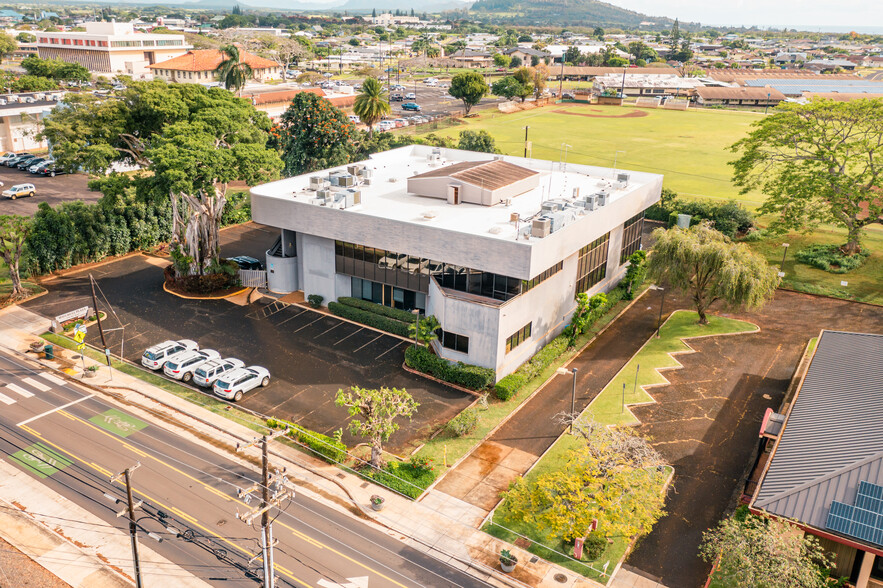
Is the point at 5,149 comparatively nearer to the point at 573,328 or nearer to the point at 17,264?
the point at 17,264

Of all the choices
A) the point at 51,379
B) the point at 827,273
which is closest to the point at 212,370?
the point at 51,379

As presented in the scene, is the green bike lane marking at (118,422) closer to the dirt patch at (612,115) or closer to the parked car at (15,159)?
the parked car at (15,159)

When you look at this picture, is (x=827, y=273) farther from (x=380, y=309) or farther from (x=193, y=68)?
(x=193, y=68)

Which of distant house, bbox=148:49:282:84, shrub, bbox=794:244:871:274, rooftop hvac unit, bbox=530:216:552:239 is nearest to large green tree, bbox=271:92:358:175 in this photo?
rooftop hvac unit, bbox=530:216:552:239

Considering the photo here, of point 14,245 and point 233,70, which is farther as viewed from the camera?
point 233,70

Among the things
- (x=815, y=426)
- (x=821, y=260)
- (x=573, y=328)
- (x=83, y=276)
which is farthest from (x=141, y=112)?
(x=821, y=260)

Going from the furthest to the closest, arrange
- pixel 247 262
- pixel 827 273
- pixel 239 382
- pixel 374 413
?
pixel 827 273 → pixel 247 262 → pixel 239 382 → pixel 374 413
